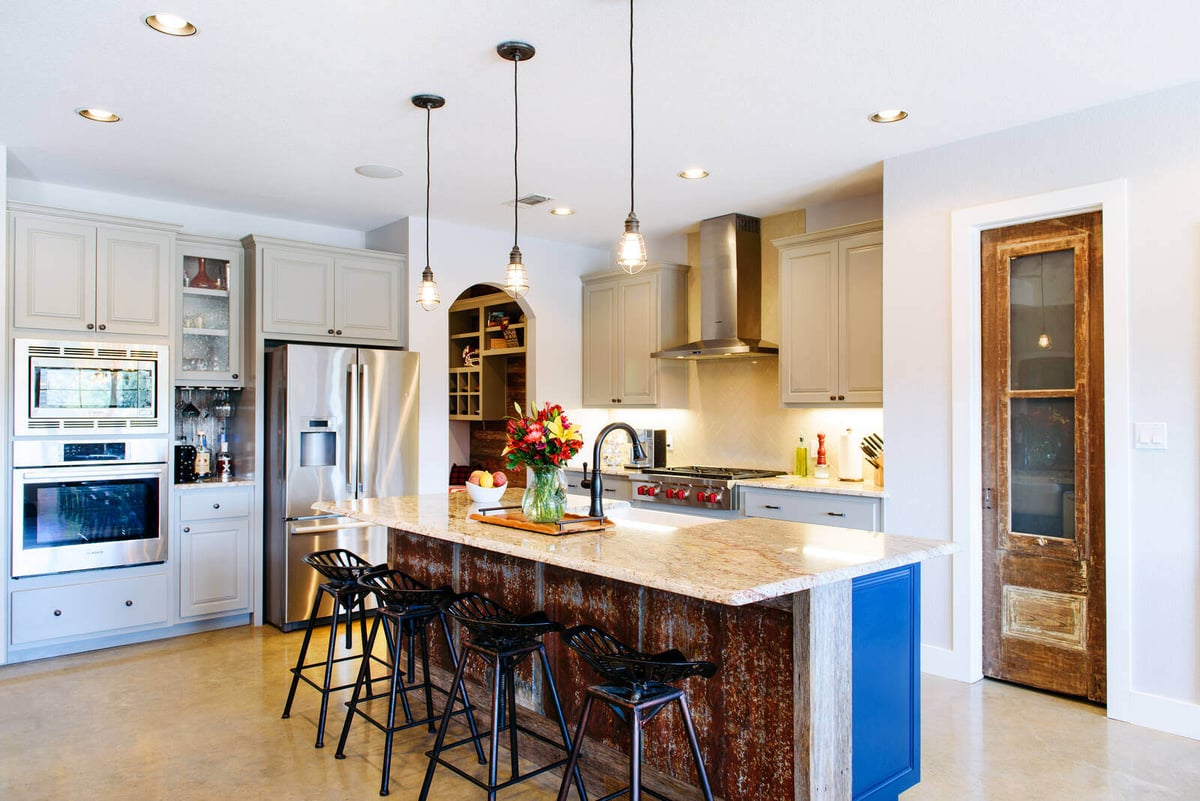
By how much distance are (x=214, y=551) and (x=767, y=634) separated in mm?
3844

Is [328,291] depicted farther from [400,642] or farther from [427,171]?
[400,642]

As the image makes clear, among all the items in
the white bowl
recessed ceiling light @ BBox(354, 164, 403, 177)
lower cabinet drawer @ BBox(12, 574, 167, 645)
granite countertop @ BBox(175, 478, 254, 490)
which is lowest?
lower cabinet drawer @ BBox(12, 574, 167, 645)

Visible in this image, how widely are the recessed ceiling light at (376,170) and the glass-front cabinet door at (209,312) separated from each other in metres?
1.23

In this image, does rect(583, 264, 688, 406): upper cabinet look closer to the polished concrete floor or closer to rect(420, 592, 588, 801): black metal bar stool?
the polished concrete floor

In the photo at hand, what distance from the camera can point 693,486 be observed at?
517 cm

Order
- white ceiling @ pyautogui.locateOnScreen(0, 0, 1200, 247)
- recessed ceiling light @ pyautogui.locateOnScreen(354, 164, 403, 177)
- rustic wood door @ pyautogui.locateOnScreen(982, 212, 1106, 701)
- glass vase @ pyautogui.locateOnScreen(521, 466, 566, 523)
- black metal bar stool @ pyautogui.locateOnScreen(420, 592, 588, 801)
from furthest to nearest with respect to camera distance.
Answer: recessed ceiling light @ pyautogui.locateOnScreen(354, 164, 403, 177), rustic wood door @ pyautogui.locateOnScreen(982, 212, 1106, 701), glass vase @ pyautogui.locateOnScreen(521, 466, 566, 523), white ceiling @ pyautogui.locateOnScreen(0, 0, 1200, 247), black metal bar stool @ pyautogui.locateOnScreen(420, 592, 588, 801)

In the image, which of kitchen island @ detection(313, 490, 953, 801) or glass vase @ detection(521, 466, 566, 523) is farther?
glass vase @ detection(521, 466, 566, 523)

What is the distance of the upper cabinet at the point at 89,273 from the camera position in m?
4.36

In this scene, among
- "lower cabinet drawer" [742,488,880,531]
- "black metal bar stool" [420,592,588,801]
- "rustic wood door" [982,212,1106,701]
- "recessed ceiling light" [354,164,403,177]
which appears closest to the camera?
"black metal bar stool" [420,592,588,801]

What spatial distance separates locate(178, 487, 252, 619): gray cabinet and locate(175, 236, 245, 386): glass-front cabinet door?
73cm

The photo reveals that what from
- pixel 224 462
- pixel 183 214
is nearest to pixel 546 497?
pixel 224 462

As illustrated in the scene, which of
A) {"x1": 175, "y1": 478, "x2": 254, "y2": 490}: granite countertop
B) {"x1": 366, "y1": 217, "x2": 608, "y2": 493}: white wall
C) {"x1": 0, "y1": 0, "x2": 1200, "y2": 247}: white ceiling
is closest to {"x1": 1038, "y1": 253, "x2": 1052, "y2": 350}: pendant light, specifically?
{"x1": 0, "y1": 0, "x2": 1200, "y2": 247}: white ceiling

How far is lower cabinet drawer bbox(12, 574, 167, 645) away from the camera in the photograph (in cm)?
433

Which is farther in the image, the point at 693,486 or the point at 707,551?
the point at 693,486
